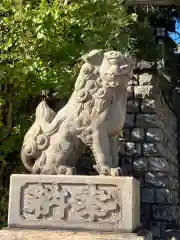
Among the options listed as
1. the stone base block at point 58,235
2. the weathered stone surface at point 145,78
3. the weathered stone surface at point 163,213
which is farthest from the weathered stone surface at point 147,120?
the stone base block at point 58,235

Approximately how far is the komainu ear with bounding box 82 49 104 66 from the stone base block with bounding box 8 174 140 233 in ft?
3.31

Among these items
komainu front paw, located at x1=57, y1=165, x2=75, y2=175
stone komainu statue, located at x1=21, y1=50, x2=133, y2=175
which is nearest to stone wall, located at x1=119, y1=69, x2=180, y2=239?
stone komainu statue, located at x1=21, y1=50, x2=133, y2=175

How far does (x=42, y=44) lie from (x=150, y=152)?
2889 millimetres

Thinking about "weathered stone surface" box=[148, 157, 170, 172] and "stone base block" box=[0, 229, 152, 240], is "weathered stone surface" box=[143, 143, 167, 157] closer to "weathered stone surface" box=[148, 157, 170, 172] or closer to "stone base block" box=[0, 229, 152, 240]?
"weathered stone surface" box=[148, 157, 170, 172]

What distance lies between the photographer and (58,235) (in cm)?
386

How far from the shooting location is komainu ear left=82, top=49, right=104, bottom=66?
418 cm

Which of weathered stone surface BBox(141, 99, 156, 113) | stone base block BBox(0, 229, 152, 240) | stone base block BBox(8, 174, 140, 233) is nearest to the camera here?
stone base block BBox(0, 229, 152, 240)

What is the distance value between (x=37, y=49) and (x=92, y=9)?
92 centimetres

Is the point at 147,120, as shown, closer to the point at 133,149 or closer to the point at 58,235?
the point at 133,149

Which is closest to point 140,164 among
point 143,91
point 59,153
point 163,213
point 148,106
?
point 163,213

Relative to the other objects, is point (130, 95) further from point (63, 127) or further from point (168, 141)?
point (63, 127)

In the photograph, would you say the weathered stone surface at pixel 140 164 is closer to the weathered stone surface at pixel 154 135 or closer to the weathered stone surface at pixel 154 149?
the weathered stone surface at pixel 154 149

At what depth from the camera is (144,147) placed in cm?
782

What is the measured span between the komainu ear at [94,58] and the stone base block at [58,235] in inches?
57.7
